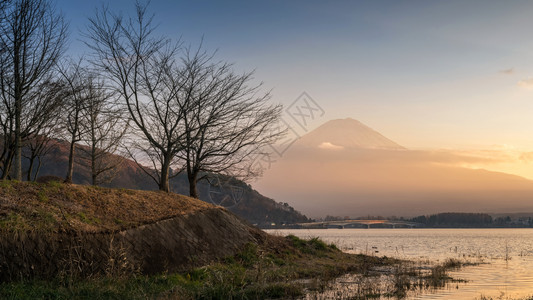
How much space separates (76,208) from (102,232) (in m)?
2.57

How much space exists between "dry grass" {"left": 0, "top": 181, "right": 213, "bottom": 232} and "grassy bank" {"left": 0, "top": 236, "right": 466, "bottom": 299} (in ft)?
8.23

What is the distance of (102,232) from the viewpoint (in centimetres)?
1630

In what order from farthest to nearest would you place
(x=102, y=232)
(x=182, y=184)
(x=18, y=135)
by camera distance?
(x=182, y=184)
(x=18, y=135)
(x=102, y=232)

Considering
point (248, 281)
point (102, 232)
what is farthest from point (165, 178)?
point (248, 281)

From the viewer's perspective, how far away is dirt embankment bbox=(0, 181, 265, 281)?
14.2m

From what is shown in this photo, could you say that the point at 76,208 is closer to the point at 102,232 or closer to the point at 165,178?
the point at 102,232

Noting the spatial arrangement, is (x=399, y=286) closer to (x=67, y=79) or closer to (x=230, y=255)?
(x=230, y=255)

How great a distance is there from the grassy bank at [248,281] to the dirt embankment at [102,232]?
2.11 feet

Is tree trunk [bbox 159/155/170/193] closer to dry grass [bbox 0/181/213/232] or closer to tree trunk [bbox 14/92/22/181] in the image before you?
dry grass [bbox 0/181/213/232]

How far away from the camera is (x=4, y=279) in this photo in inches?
526

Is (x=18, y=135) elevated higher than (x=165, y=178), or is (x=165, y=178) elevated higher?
(x=18, y=135)

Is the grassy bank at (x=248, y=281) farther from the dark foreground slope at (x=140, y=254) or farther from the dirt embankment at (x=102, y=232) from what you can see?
the dirt embankment at (x=102, y=232)

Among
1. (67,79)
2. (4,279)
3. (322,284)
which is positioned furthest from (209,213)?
(67,79)

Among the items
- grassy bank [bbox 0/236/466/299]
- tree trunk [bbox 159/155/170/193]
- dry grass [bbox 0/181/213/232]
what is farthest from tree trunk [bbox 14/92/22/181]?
grassy bank [bbox 0/236/466/299]
